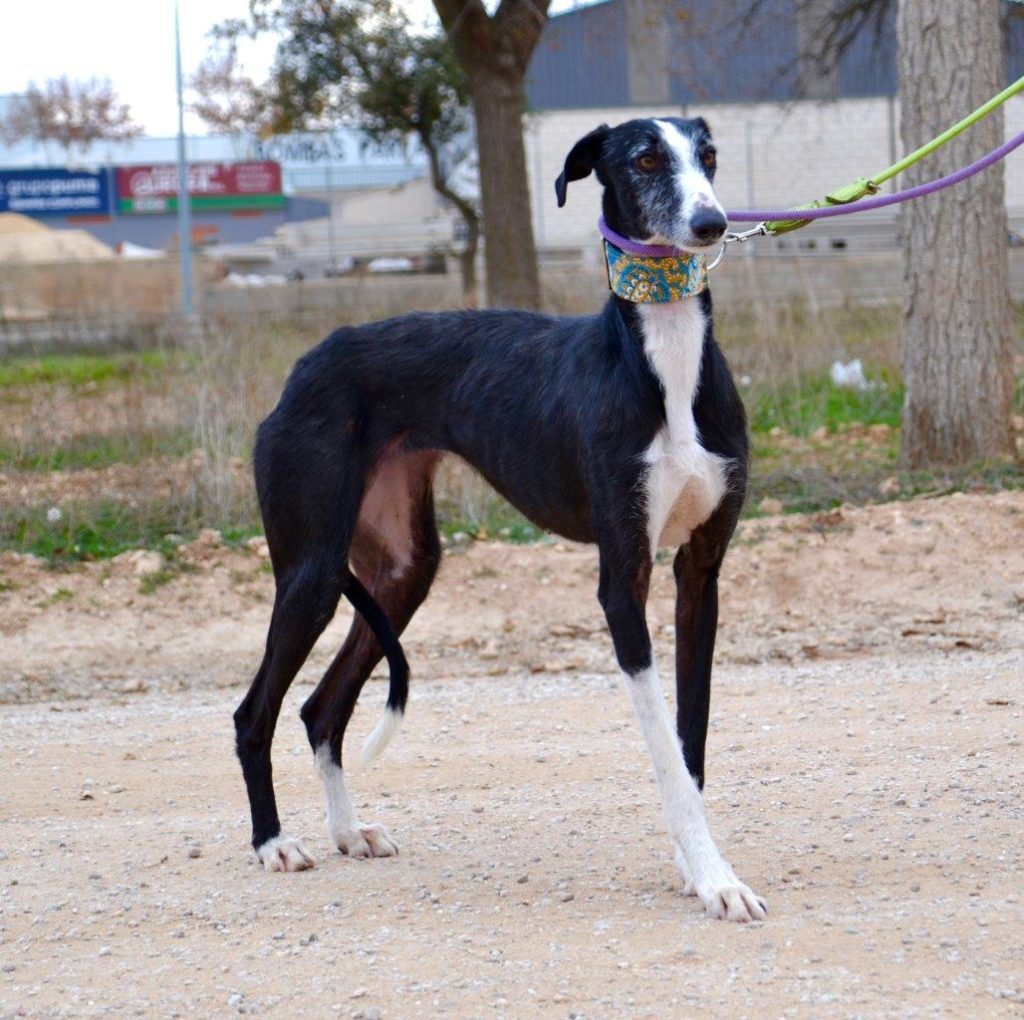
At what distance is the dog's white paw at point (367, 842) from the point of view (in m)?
4.56

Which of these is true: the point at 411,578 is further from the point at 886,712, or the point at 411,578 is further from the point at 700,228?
the point at 886,712

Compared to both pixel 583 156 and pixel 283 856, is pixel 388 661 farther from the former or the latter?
pixel 583 156

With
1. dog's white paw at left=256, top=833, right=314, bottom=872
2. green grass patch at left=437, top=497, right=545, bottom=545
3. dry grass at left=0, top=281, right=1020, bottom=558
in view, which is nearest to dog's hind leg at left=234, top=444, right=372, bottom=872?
dog's white paw at left=256, top=833, right=314, bottom=872

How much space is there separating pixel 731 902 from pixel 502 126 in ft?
35.6

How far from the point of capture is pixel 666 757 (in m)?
3.83

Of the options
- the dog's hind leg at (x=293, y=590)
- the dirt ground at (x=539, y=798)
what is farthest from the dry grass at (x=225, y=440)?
the dog's hind leg at (x=293, y=590)

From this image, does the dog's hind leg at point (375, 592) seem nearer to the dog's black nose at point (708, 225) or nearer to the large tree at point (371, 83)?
the dog's black nose at point (708, 225)

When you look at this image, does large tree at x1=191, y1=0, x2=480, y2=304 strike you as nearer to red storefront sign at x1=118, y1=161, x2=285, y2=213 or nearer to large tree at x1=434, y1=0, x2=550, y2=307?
large tree at x1=434, y1=0, x2=550, y2=307

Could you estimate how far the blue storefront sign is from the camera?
34.1 metres

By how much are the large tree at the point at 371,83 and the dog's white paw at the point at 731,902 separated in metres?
15.5

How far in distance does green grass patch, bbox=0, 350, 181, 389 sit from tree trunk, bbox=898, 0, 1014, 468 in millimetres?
5152

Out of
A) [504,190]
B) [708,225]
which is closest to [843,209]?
[708,225]

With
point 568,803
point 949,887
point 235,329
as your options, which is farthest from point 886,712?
point 235,329

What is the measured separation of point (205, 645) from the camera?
7.48 metres
